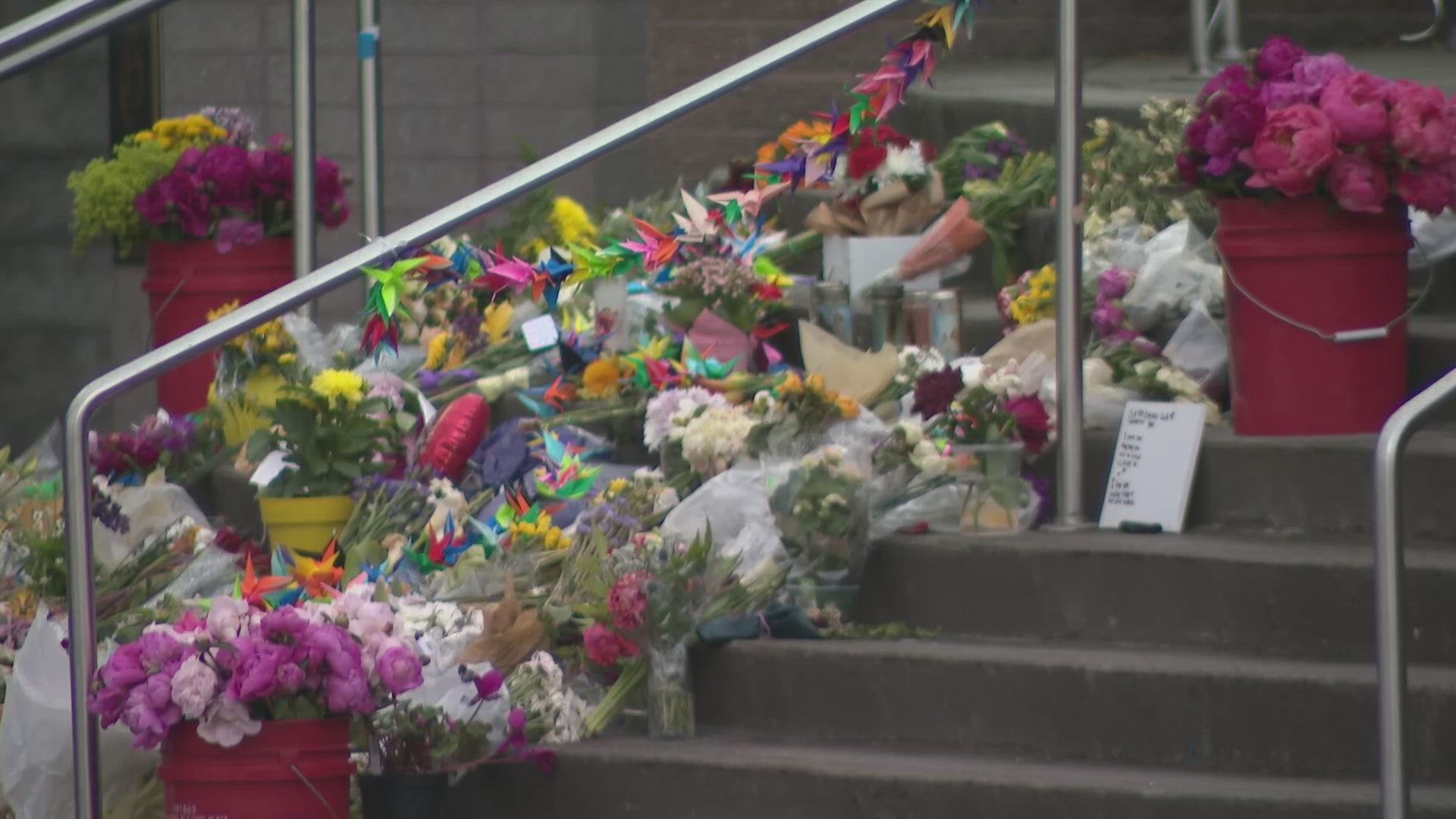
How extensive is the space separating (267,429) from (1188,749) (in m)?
1.97

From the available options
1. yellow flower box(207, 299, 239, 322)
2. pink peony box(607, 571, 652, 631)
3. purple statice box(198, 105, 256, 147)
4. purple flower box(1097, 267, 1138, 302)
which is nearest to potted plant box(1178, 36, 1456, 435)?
purple flower box(1097, 267, 1138, 302)

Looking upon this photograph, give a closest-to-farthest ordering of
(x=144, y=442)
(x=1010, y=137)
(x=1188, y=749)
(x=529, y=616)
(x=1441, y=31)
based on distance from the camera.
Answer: (x=1188, y=749)
(x=529, y=616)
(x=144, y=442)
(x=1010, y=137)
(x=1441, y=31)

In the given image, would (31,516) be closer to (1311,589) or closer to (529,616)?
(529,616)

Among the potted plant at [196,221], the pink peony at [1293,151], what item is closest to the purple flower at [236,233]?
the potted plant at [196,221]

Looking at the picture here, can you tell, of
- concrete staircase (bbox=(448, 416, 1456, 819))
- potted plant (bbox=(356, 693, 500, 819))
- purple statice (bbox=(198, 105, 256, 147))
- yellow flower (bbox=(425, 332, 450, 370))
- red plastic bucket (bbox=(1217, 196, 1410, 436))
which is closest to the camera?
concrete staircase (bbox=(448, 416, 1456, 819))

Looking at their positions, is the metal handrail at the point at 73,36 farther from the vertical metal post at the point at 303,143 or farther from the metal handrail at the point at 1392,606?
the metal handrail at the point at 1392,606

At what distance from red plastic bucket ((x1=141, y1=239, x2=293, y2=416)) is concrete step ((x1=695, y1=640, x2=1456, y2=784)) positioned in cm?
201

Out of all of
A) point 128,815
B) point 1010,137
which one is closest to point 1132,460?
point 1010,137

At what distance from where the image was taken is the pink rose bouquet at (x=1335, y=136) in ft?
12.5

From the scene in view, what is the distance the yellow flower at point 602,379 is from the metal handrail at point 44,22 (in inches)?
49.7

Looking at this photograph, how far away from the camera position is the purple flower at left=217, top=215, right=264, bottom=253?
5.30m

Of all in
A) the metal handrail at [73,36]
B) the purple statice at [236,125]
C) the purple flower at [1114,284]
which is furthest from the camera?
the purple statice at [236,125]

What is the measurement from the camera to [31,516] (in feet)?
15.0

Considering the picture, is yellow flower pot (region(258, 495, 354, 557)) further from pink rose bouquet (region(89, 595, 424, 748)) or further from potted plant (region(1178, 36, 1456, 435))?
potted plant (region(1178, 36, 1456, 435))
